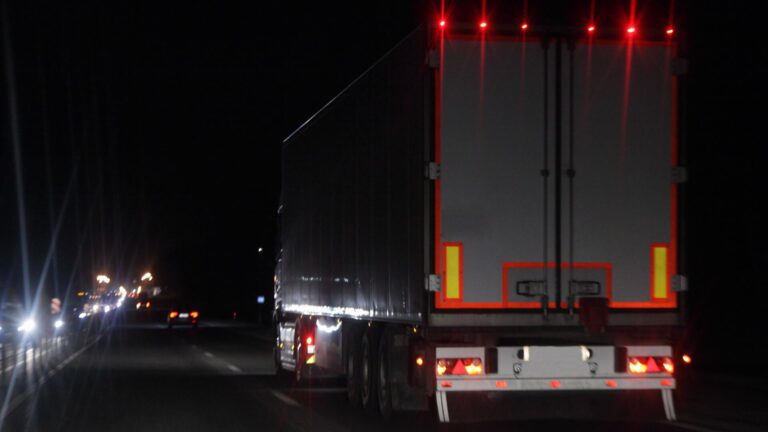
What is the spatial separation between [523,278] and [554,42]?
8.02 feet

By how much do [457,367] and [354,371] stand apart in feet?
14.7

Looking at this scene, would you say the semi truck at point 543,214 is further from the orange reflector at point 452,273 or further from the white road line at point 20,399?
the white road line at point 20,399

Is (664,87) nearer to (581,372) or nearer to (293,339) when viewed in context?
(581,372)

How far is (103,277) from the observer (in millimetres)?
198375

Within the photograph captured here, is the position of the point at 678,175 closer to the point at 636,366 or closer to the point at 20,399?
the point at 636,366

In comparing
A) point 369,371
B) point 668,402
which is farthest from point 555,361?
point 369,371

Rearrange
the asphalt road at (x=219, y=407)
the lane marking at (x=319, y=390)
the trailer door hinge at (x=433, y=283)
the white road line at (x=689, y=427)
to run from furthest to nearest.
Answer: the lane marking at (x=319, y=390), the asphalt road at (x=219, y=407), the white road line at (x=689, y=427), the trailer door hinge at (x=433, y=283)

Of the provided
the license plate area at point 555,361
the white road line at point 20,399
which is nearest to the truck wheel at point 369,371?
the license plate area at point 555,361

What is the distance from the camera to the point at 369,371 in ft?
52.5

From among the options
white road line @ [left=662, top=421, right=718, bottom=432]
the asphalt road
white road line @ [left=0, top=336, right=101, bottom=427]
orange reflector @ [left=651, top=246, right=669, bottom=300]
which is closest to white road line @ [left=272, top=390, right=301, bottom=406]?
the asphalt road

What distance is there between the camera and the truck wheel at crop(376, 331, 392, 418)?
14895mm

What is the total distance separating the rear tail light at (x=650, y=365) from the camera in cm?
1314

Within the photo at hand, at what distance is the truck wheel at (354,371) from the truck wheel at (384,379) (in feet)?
4.32

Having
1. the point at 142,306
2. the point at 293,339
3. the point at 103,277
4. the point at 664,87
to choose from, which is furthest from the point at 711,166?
the point at 103,277
